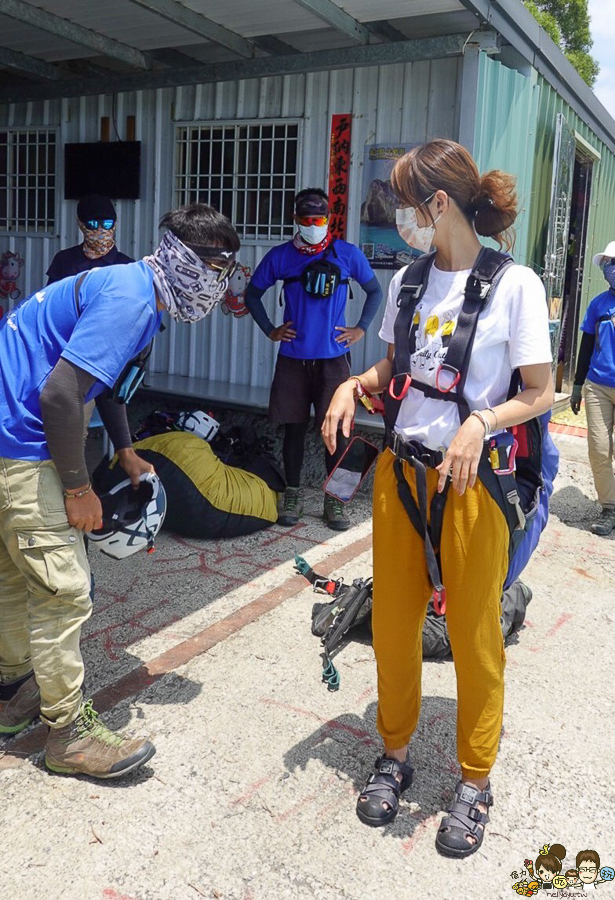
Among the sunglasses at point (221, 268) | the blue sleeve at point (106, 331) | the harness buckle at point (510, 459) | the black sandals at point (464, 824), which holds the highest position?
the sunglasses at point (221, 268)

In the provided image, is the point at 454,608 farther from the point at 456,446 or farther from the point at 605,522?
the point at 605,522

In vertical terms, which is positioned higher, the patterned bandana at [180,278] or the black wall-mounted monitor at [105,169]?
the black wall-mounted monitor at [105,169]

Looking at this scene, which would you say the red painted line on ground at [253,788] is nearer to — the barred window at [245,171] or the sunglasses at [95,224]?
the sunglasses at [95,224]

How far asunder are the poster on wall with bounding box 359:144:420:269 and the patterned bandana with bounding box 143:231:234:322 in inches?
167

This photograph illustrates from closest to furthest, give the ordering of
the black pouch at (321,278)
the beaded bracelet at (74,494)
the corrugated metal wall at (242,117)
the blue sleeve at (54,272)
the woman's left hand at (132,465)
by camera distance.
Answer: the beaded bracelet at (74,494)
the woman's left hand at (132,465)
the blue sleeve at (54,272)
the black pouch at (321,278)
the corrugated metal wall at (242,117)

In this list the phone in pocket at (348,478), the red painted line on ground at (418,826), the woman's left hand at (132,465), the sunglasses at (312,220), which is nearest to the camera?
the red painted line on ground at (418,826)

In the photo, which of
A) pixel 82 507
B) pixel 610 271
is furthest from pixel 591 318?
pixel 82 507

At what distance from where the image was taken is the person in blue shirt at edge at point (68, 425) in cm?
265

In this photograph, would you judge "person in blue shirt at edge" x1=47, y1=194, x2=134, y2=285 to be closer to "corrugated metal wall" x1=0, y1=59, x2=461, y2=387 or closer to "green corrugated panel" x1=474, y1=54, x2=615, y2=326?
"corrugated metal wall" x1=0, y1=59, x2=461, y2=387

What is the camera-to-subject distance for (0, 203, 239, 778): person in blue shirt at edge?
2646mm

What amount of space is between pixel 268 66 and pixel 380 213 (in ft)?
5.35

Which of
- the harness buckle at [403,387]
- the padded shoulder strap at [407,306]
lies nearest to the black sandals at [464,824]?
the harness buckle at [403,387]

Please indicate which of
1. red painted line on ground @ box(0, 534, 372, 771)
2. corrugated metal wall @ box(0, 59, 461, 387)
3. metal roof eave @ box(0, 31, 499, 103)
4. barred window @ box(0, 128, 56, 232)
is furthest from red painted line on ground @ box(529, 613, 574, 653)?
barred window @ box(0, 128, 56, 232)

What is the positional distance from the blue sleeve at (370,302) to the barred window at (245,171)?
195 cm
